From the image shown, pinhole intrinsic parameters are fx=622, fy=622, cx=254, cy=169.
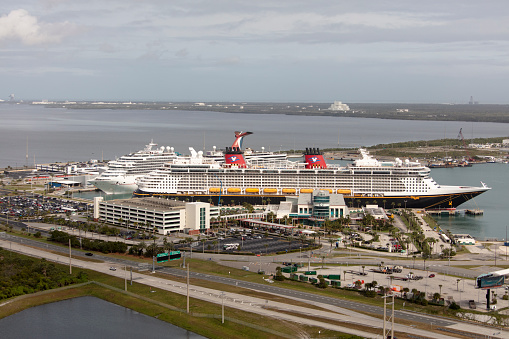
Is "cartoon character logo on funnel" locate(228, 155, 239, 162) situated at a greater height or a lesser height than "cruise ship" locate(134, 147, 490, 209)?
greater

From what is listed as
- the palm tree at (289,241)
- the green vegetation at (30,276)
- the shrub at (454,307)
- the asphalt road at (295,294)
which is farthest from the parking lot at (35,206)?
the shrub at (454,307)

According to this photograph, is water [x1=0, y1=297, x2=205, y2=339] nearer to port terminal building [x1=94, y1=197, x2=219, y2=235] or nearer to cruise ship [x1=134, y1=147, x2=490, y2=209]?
port terminal building [x1=94, y1=197, x2=219, y2=235]

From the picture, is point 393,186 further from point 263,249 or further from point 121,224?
point 121,224

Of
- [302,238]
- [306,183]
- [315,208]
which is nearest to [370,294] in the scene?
[302,238]

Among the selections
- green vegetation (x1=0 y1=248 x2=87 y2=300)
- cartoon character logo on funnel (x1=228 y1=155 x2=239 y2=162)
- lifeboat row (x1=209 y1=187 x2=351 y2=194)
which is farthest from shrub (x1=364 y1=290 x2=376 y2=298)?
cartoon character logo on funnel (x1=228 y1=155 x2=239 y2=162)

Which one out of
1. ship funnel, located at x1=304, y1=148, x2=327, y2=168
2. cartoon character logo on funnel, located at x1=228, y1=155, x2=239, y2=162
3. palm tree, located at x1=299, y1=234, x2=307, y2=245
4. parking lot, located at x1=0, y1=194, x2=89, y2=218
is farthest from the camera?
cartoon character logo on funnel, located at x1=228, y1=155, x2=239, y2=162

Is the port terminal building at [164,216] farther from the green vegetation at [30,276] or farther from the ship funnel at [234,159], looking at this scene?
the ship funnel at [234,159]

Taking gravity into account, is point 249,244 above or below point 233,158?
below

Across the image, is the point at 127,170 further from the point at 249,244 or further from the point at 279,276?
the point at 279,276
